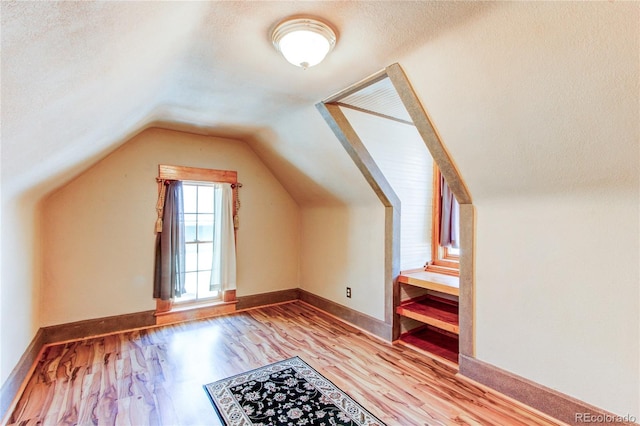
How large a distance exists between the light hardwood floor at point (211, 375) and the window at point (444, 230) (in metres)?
1.02

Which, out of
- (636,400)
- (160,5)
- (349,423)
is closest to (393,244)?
(349,423)

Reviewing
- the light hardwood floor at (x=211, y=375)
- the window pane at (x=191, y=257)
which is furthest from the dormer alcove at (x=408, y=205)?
the window pane at (x=191, y=257)

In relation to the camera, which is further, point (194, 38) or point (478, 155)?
point (478, 155)

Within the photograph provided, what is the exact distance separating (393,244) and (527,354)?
143 centimetres

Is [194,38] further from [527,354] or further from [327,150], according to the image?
[527,354]

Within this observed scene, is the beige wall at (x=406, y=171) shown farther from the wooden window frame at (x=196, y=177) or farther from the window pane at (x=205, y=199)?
the window pane at (x=205, y=199)

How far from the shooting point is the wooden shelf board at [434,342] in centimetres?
292

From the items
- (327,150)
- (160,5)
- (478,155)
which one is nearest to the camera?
(160,5)

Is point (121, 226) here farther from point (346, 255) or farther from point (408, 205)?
point (408, 205)

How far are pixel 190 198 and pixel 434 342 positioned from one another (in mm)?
3284

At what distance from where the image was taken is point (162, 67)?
1875 mm

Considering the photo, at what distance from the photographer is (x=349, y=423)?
1.96 m

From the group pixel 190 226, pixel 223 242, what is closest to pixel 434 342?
pixel 223 242

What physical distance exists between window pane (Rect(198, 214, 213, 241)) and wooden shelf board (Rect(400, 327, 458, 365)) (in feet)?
8.70
